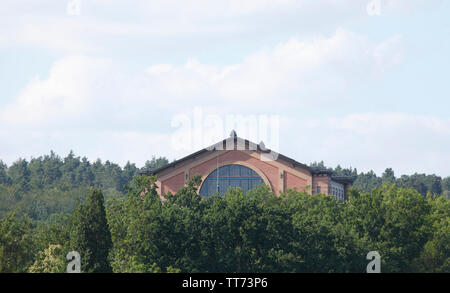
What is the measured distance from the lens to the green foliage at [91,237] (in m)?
46.9

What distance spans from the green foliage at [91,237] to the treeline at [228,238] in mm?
58

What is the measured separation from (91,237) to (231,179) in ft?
115

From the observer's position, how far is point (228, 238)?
53.0 m

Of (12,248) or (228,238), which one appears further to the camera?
(228,238)

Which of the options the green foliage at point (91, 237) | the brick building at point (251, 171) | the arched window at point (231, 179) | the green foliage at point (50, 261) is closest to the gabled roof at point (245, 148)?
the brick building at point (251, 171)

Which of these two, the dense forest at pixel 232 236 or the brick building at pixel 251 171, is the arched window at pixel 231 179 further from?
the dense forest at pixel 232 236

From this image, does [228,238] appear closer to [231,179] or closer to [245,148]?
[231,179]

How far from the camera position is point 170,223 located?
173 ft

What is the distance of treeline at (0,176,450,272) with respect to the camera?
4991cm

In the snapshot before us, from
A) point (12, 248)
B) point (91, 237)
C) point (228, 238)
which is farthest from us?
point (228, 238)

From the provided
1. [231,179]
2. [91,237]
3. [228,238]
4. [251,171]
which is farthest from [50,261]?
[251,171]
